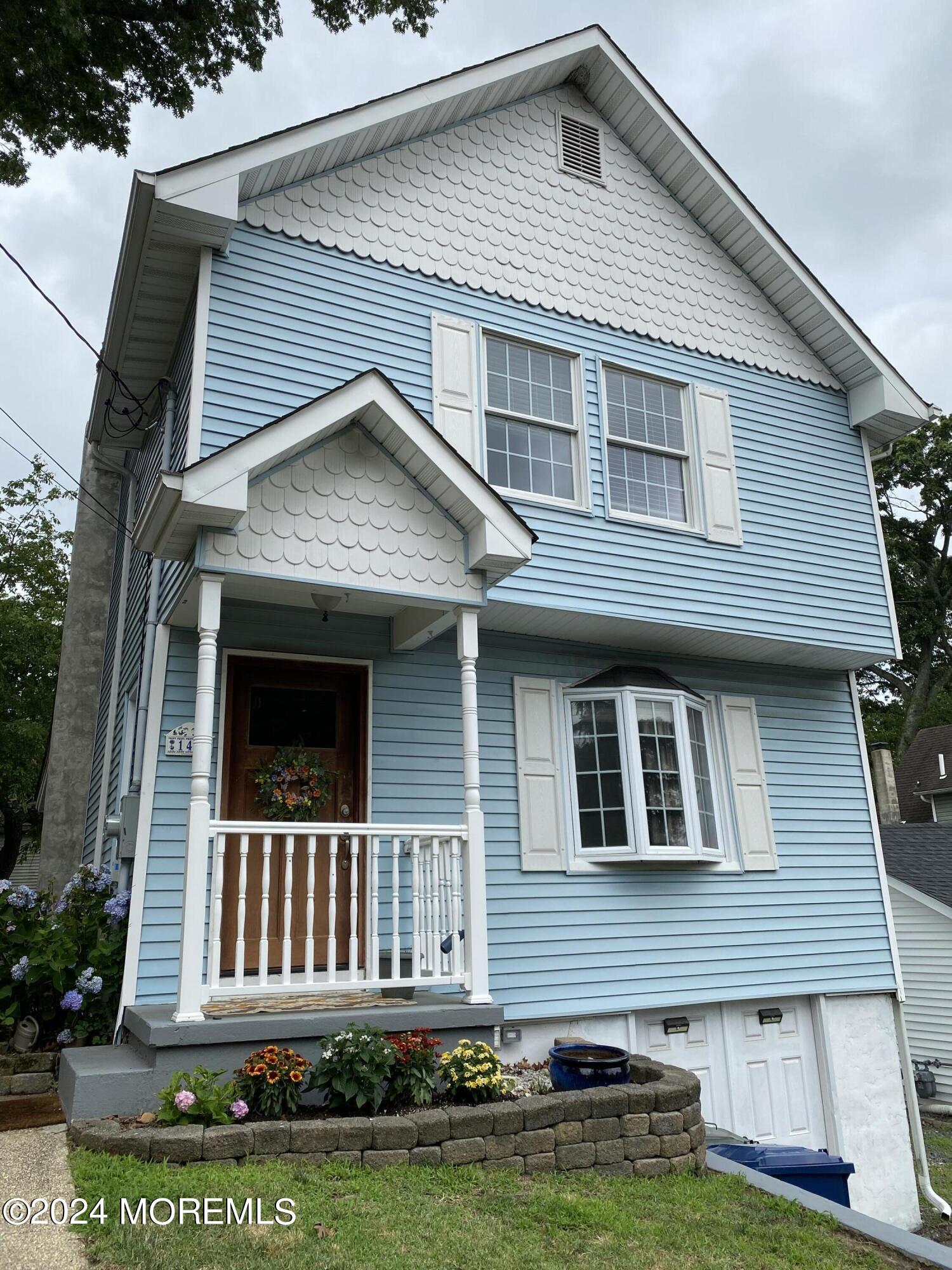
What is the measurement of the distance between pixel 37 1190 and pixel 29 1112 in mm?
1372

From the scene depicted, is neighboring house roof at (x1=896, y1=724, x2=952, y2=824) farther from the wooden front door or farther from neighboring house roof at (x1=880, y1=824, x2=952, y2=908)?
the wooden front door

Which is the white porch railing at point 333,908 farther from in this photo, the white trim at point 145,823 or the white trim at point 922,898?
the white trim at point 922,898

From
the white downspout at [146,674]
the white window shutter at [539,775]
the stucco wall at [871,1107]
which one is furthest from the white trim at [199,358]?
the stucco wall at [871,1107]

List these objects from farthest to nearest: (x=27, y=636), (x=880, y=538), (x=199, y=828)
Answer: (x=27, y=636)
(x=880, y=538)
(x=199, y=828)

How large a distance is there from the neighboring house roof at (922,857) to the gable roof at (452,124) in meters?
9.64

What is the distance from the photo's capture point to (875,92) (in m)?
20.5

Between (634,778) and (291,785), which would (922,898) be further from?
(291,785)

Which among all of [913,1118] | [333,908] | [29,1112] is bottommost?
[913,1118]

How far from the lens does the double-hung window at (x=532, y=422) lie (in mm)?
7734

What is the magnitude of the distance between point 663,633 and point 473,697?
104 inches

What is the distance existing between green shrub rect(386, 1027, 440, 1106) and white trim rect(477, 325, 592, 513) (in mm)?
4148

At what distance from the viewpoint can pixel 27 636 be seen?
66.2ft

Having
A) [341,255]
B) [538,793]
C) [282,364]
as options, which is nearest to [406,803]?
[538,793]

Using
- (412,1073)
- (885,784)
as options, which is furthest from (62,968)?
(885,784)
